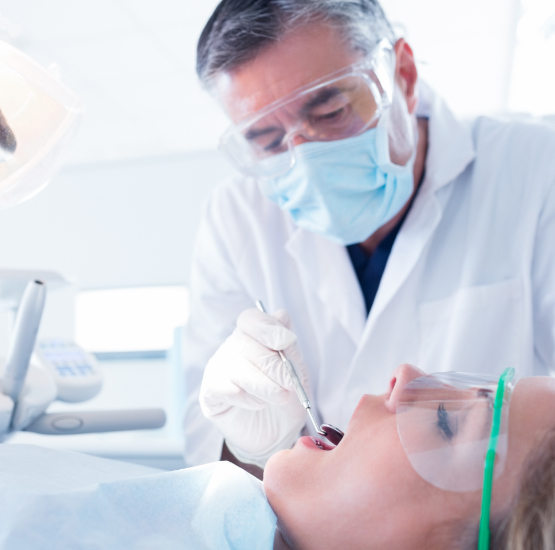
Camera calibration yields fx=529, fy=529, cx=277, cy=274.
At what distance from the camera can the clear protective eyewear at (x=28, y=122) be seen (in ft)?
2.48

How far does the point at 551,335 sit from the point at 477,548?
741 mm

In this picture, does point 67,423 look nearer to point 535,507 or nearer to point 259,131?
point 259,131

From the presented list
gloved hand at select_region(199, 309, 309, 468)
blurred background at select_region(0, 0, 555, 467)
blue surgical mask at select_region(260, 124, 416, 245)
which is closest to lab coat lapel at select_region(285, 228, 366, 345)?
blue surgical mask at select_region(260, 124, 416, 245)

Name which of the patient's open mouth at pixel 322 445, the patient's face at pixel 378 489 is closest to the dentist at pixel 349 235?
the patient's open mouth at pixel 322 445

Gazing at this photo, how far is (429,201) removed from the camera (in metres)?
1.44

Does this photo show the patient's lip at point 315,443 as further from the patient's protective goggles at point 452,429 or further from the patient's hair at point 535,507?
the patient's hair at point 535,507

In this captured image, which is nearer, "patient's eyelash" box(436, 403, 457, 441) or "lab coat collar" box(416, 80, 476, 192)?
"patient's eyelash" box(436, 403, 457, 441)

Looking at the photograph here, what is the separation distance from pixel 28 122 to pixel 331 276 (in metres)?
0.91

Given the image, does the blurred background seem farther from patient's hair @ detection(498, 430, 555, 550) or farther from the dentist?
patient's hair @ detection(498, 430, 555, 550)

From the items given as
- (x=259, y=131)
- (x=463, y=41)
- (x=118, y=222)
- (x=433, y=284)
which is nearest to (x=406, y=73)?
(x=259, y=131)

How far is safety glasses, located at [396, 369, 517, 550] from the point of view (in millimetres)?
752

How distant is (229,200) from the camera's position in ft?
5.56

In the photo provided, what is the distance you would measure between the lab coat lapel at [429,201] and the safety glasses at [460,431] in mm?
556

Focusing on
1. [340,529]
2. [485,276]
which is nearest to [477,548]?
[340,529]
